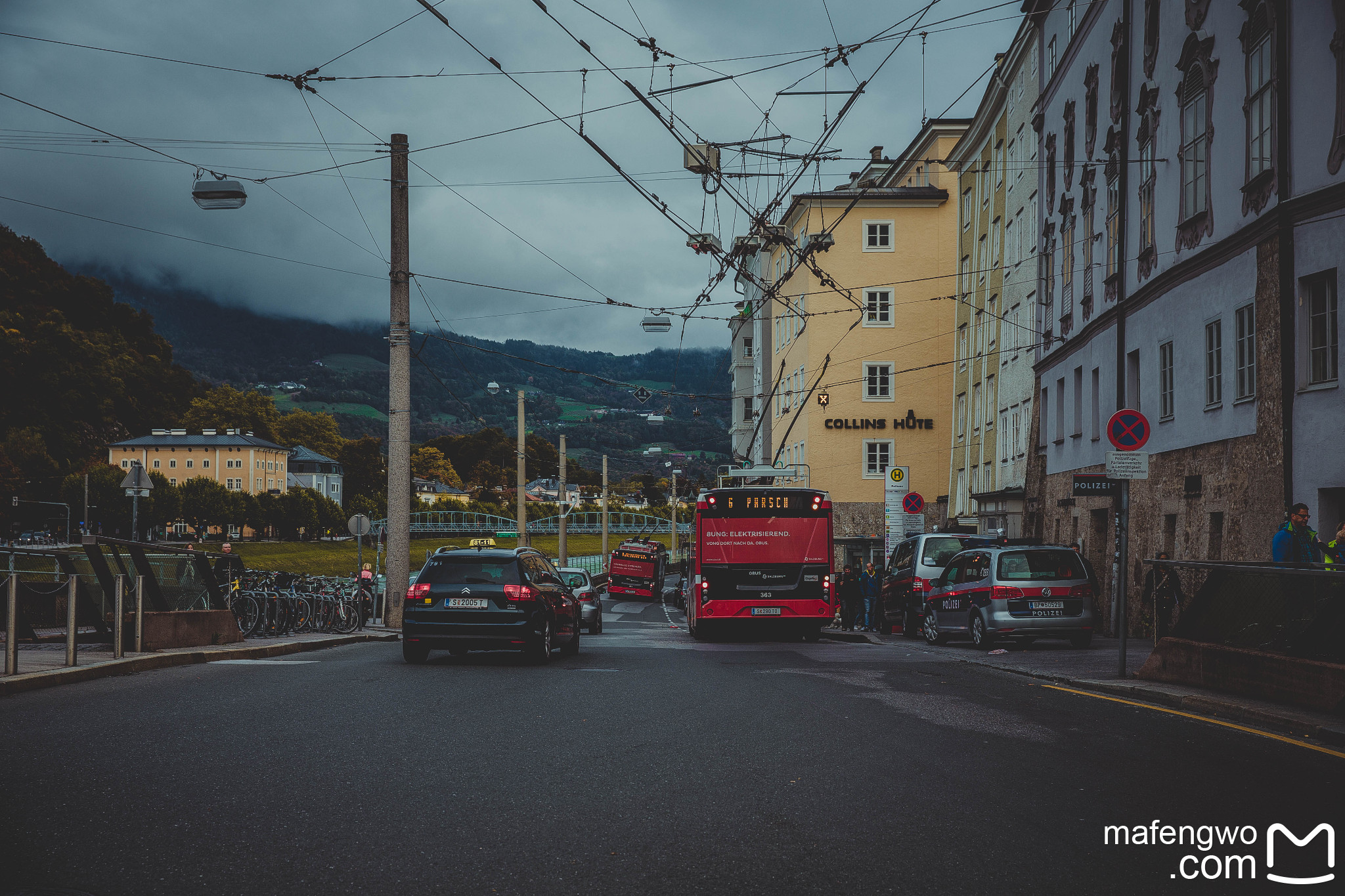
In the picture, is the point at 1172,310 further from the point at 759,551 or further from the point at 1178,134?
the point at 759,551

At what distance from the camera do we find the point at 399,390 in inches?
1012

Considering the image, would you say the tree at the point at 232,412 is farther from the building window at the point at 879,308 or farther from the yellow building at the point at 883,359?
the building window at the point at 879,308

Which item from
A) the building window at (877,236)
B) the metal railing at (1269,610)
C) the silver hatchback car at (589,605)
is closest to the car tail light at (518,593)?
the metal railing at (1269,610)

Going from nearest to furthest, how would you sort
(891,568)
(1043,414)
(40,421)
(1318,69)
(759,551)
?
1. (1318,69)
2. (759,551)
3. (891,568)
4. (1043,414)
5. (40,421)

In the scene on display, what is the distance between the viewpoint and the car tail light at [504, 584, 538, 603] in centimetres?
1633

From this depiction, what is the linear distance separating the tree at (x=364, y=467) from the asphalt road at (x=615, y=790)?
16371 cm

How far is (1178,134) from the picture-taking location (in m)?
23.5

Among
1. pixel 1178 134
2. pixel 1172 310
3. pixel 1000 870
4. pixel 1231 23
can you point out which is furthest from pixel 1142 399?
pixel 1000 870

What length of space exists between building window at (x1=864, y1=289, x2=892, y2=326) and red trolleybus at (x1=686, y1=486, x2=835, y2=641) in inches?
1492

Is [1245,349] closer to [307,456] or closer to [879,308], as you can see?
[879,308]

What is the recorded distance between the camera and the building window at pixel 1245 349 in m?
20.3

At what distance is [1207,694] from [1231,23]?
13236 mm

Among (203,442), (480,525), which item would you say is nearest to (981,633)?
(203,442)

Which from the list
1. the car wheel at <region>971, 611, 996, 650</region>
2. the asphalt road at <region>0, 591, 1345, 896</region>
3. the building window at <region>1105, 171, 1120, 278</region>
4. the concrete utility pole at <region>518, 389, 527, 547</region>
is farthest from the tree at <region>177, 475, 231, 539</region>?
the asphalt road at <region>0, 591, 1345, 896</region>
